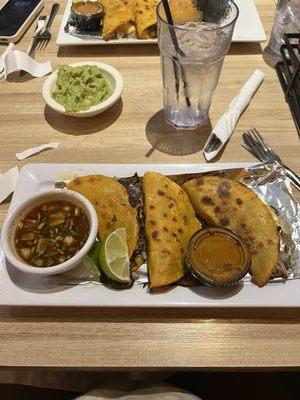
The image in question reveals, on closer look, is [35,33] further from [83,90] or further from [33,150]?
[33,150]

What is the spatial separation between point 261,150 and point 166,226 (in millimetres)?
632

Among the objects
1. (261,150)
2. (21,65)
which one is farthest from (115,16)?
(261,150)

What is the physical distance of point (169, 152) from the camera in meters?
1.69

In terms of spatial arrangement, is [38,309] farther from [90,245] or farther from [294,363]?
[294,363]

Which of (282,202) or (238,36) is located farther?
(238,36)

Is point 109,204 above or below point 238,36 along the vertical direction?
below

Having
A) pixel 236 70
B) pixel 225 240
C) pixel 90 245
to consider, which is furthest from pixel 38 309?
pixel 236 70

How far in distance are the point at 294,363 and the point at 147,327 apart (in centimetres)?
44

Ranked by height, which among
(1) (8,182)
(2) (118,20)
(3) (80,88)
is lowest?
(1) (8,182)

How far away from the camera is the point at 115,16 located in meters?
2.19

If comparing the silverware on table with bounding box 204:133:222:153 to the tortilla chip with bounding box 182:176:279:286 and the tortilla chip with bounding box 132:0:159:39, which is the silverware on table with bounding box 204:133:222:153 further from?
the tortilla chip with bounding box 132:0:159:39

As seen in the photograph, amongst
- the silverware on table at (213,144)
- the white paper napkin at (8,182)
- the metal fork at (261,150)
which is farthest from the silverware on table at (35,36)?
the metal fork at (261,150)

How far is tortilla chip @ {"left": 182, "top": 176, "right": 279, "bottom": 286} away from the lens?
1.21 m

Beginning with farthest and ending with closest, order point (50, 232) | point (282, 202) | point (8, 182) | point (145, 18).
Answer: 1. point (145, 18)
2. point (8, 182)
3. point (282, 202)
4. point (50, 232)
